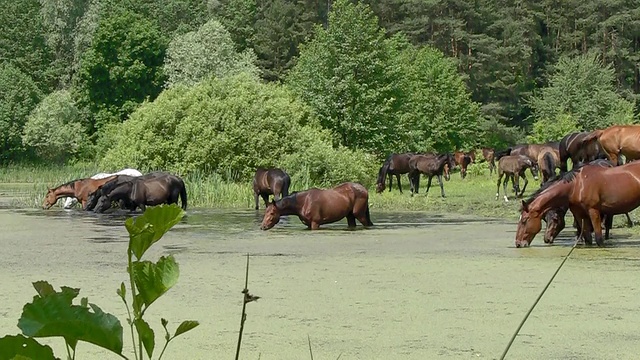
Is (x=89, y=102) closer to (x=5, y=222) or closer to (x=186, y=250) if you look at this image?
(x=5, y=222)

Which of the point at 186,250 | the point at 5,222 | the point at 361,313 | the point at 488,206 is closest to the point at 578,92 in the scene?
the point at 488,206

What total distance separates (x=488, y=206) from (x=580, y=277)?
11156mm

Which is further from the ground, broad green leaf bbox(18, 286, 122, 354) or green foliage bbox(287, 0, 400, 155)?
green foliage bbox(287, 0, 400, 155)

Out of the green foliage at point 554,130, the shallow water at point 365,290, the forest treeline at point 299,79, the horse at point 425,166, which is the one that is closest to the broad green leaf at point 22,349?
the shallow water at point 365,290

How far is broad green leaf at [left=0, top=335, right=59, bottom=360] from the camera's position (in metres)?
0.95

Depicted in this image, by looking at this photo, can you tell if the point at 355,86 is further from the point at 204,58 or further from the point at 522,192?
the point at 204,58

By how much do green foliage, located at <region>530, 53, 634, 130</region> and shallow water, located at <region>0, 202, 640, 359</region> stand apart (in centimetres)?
3512

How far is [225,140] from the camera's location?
25.3 meters

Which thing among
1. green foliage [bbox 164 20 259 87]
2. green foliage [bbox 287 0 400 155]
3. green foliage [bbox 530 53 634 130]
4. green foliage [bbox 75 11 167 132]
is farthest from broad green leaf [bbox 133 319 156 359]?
green foliage [bbox 75 11 167 132]

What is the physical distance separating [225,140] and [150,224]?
24.4m

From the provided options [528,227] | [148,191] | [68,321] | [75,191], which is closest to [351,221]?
[528,227]

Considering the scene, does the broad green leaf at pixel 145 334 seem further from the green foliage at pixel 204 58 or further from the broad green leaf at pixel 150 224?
Answer: the green foliage at pixel 204 58

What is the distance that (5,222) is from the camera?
17297 mm

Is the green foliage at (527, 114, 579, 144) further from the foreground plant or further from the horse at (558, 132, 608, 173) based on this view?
the foreground plant
